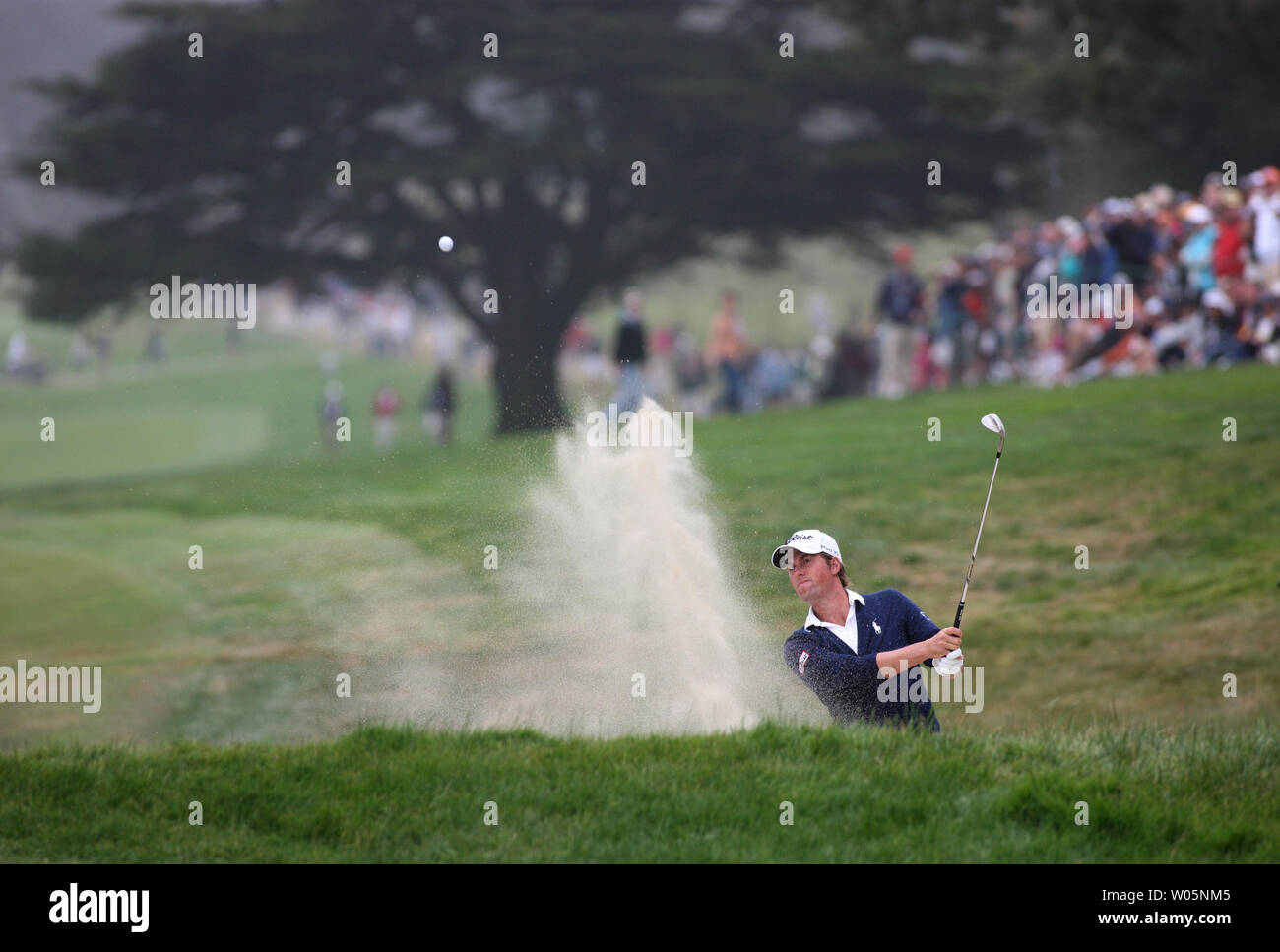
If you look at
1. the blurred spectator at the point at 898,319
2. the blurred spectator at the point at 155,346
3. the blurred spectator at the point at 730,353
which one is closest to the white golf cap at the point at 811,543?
the blurred spectator at the point at 898,319

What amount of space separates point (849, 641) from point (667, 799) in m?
1.40

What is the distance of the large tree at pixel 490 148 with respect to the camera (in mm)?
41375

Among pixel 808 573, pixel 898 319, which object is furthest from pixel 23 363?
pixel 808 573

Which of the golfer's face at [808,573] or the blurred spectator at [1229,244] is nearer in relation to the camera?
the golfer's face at [808,573]

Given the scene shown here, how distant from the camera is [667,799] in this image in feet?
27.5

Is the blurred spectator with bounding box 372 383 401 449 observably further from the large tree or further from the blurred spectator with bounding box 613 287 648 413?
the blurred spectator with bounding box 613 287 648 413

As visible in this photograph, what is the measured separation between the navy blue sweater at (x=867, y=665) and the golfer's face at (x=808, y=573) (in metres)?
0.19

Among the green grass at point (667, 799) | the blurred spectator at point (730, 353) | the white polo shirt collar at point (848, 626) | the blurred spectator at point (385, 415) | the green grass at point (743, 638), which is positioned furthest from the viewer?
the blurred spectator at point (385, 415)

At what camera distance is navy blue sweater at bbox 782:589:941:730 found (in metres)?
9.08

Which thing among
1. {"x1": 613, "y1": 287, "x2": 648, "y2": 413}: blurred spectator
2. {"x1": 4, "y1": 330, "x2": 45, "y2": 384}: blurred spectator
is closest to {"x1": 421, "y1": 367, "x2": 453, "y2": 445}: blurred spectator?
{"x1": 613, "y1": 287, "x2": 648, "y2": 413}: blurred spectator

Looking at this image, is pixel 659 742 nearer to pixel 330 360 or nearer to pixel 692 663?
pixel 692 663

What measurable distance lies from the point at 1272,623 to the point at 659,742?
8.25m

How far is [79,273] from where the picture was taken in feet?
132

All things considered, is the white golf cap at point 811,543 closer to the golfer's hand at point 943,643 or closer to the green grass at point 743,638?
the golfer's hand at point 943,643
